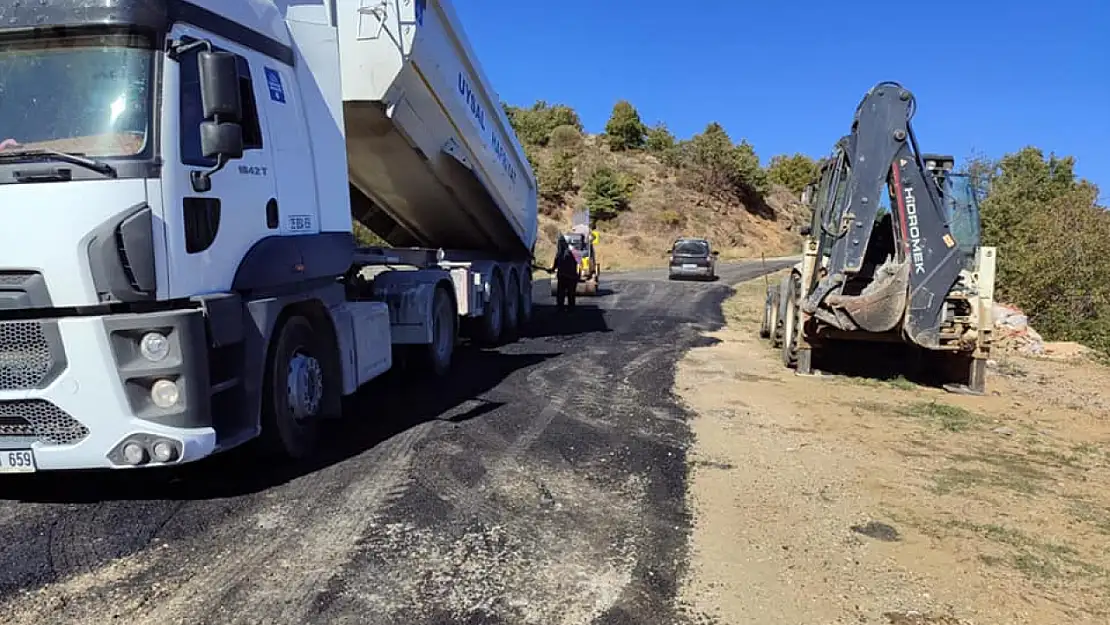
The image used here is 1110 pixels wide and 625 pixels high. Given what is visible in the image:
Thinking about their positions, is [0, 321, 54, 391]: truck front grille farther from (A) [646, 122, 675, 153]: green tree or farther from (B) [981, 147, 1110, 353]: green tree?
(A) [646, 122, 675, 153]: green tree

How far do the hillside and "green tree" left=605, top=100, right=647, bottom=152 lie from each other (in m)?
0.08

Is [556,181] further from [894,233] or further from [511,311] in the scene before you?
[894,233]

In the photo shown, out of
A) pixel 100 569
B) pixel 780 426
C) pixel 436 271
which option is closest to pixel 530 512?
pixel 100 569

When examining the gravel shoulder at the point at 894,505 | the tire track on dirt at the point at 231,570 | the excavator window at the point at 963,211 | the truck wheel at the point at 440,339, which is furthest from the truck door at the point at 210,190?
the excavator window at the point at 963,211

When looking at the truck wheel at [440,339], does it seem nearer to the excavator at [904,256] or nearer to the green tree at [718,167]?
the excavator at [904,256]

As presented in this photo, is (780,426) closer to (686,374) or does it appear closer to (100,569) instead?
(686,374)

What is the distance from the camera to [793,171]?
68812mm

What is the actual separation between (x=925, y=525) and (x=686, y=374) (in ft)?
16.8

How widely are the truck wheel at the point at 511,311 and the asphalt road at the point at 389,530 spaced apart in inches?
207

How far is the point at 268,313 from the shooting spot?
198 inches

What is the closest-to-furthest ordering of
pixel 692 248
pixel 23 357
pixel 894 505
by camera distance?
pixel 23 357
pixel 894 505
pixel 692 248

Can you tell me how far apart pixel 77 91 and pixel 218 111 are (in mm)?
767

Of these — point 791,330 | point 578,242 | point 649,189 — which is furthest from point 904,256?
point 649,189

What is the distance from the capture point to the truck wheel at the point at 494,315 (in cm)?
1159
